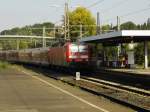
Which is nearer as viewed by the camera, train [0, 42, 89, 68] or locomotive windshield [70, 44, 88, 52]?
train [0, 42, 89, 68]

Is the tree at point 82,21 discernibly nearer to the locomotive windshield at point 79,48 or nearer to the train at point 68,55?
the train at point 68,55

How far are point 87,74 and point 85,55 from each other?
6.77ft

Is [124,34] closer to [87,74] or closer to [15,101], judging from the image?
[87,74]

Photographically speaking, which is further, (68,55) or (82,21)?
(82,21)

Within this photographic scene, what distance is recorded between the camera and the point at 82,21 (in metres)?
109

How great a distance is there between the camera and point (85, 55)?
4281cm

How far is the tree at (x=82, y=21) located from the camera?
107 metres

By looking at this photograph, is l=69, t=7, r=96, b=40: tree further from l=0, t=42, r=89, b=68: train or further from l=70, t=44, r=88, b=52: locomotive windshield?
l=70, t=44, r=88, b=52: locomotive windshield

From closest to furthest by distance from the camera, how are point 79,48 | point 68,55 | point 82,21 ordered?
point 68,55 < point 79,48 < point 82,21

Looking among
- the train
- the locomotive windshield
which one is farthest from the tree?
the locomotive windshield

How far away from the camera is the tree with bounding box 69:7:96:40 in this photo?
350 feet

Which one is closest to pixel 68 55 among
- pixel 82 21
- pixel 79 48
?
pixel 79 48

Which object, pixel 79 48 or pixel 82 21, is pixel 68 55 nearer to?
pixel 79 48

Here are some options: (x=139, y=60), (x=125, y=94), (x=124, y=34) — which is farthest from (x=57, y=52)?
(x=125, y=94)
